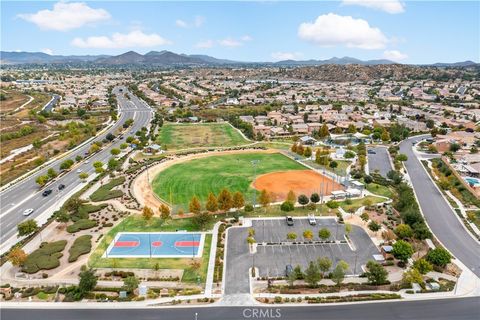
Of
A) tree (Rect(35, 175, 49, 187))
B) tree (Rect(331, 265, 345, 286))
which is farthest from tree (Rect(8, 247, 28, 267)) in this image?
tree (Rect(331, 265, 345, 286))

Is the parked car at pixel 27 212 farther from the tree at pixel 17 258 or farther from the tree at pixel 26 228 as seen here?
the tree at pixel 17 258

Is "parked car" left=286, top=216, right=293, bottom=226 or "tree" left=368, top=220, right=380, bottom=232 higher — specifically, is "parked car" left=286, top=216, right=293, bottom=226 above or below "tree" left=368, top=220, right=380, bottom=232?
below

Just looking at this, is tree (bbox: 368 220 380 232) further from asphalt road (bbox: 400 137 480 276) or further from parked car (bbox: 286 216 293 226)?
parked car (bbox: 286 216 293 226)

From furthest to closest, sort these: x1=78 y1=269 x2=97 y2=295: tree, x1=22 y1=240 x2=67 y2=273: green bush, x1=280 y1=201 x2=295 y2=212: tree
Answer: x1=280 y1=201 x2=295 y2=212: tree < x1=22 y1=240 x2=67 y2=273: green bush < x1=78 y1=269 x2=97 y2=295: tree

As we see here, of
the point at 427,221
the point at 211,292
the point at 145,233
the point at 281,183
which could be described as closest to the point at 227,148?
the point at 281,183
